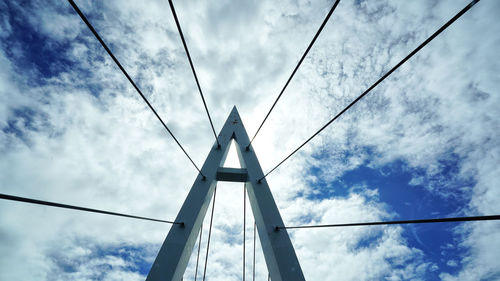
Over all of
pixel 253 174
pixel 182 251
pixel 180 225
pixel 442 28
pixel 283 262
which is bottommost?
pixel 283 262

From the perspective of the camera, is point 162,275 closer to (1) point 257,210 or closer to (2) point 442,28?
(1) point 257,210

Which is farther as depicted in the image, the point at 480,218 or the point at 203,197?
the point at 203,197

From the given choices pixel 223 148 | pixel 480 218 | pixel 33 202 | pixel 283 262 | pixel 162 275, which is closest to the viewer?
pixel 480 218

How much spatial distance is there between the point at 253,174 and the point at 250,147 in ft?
2.59

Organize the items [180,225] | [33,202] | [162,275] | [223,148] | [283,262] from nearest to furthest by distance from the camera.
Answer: [33,202] < [162,275] < [283,262] < [180,225] < [223,148]

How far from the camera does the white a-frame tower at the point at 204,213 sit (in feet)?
10.8

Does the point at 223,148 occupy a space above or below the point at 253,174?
above

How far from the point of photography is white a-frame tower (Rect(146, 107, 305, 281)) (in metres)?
3.28

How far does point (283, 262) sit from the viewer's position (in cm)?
338

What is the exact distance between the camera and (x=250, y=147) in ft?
17.1

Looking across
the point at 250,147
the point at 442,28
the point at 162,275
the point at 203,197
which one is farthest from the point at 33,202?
the point at 250,147

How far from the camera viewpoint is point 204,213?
436cm

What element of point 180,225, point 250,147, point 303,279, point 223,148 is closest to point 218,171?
point 223,148

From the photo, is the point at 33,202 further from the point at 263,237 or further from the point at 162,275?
the point at 263,237
